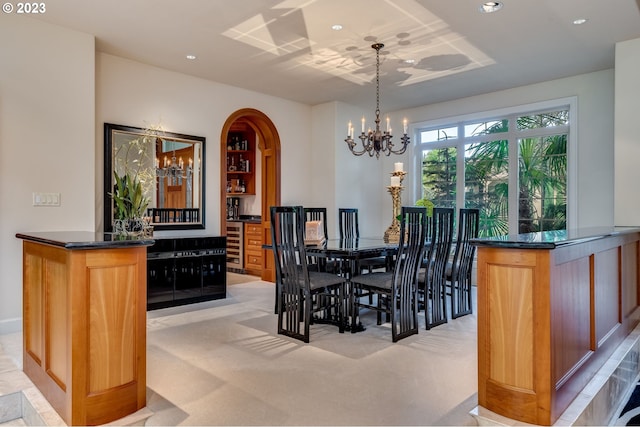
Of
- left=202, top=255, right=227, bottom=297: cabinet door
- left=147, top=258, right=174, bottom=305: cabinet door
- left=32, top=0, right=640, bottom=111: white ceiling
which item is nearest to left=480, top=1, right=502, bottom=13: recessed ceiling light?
left=32, top=0, right=640, bottom=111: white ceiling

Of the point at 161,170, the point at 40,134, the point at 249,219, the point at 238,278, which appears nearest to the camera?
the point at 40,134

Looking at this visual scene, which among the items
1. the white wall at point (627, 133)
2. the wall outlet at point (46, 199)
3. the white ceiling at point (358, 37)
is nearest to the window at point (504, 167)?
the white ceiling at point (358, 37)

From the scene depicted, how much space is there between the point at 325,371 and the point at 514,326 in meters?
1.35

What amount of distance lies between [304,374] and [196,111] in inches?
147

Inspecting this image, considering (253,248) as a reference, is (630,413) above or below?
below

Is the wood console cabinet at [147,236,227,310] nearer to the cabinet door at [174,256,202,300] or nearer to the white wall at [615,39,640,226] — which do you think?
the cabinet door at [174,256,202,300]

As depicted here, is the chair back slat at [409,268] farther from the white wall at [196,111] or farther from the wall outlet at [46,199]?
the wall outlet at [46,199]

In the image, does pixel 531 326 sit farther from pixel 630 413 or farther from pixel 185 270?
pixel 185 270

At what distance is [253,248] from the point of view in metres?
6.98

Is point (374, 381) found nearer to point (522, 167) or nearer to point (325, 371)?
point (325, 371)

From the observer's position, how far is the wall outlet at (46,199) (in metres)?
3.64

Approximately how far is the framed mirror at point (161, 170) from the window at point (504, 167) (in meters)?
3.70

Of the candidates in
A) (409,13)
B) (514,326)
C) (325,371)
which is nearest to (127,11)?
(409,13)

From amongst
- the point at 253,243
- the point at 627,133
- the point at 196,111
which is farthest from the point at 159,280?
the point at 627,133
